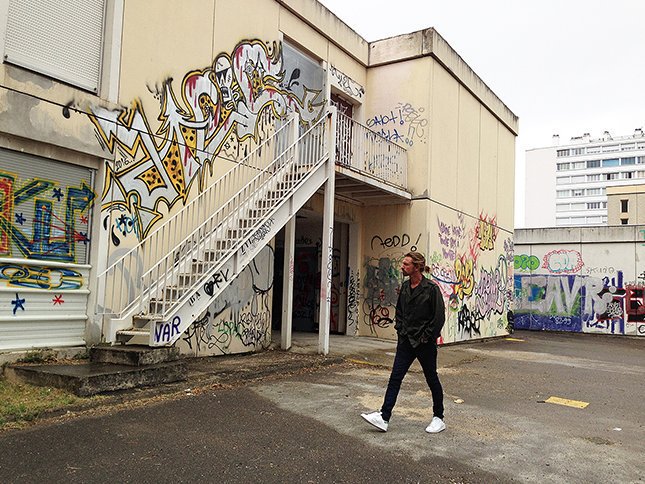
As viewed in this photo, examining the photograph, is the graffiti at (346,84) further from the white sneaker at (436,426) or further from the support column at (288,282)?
the white sneaker at (436,426)

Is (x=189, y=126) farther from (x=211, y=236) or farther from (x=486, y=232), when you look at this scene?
(x=486, y=232)

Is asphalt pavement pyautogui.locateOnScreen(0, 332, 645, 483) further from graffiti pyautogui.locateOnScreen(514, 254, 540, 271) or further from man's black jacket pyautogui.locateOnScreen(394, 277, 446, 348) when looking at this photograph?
graffiti pyautogui.locateOnScreen(514, 254, 540, 271)

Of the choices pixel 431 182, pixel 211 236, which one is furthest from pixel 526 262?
pixel 211 236

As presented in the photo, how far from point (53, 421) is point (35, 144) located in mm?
3632

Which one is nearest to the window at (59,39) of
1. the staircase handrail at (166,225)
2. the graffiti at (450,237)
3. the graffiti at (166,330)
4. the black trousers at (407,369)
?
the staircase handrail at (166,225)

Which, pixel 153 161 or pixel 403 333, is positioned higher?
pixel 153 161

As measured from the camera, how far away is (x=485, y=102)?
17469 millimetres

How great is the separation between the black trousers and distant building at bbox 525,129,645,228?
106703 millimetres

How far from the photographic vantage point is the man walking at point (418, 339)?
5203mm

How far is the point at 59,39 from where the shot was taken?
7.12m

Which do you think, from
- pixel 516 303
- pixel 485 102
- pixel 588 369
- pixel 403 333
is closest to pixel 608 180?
pixel 516 303

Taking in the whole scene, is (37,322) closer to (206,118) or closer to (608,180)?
(206,118)

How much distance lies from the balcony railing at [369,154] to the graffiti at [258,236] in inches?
102

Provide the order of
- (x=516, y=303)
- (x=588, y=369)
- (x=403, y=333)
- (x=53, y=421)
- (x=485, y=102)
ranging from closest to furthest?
(x=53, y=421) < (x=403, y=333) < (x=588, y=369) < (x=485, y=102) < (x=516, y=303)
